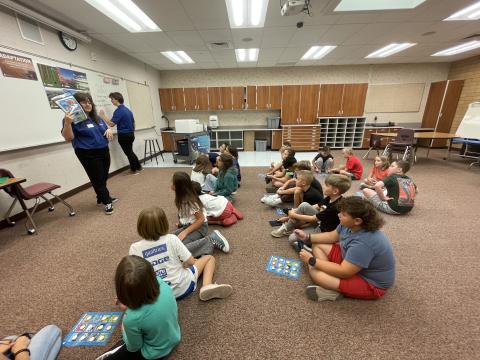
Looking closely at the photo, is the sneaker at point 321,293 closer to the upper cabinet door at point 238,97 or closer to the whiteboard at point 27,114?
the whiteboard at point 27,114

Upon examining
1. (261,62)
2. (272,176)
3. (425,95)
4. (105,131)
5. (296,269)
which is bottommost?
(296,269)

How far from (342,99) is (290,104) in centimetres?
167

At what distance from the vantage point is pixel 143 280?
864mm

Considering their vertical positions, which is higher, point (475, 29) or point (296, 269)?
point (475, 29)

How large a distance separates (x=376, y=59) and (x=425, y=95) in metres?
2.64

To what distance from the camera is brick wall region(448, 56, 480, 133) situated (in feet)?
19.7

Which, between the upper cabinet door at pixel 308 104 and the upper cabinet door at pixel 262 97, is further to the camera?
the upper cabinet door at pixel 262 97

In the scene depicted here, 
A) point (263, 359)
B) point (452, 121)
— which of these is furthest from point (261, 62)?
point (263, 359)

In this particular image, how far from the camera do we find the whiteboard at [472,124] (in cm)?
513

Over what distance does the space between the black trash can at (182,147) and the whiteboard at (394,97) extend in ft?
20.9

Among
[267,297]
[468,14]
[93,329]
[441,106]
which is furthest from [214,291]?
[441,106]

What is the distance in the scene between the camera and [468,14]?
11.0ft

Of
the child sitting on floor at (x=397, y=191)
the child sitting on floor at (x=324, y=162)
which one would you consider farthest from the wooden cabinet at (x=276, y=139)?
the child sitting on floor at (x=397, y=191)

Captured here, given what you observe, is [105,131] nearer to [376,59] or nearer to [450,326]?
[450,326]
